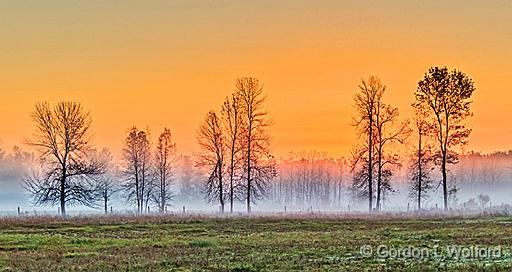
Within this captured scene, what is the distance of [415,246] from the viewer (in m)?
28.8

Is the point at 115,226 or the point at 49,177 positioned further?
the point at 49,177

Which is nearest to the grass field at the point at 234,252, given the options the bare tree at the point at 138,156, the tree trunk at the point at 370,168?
the tree trunk at the point at 370,168

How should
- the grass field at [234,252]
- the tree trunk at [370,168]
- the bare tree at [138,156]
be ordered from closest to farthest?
1. the grass field at [234,252]
2. the tree trunk at [370,168]
3. the bare tree at [138,156]

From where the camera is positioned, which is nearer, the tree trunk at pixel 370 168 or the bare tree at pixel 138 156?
the tree trunk at pixel 370 168

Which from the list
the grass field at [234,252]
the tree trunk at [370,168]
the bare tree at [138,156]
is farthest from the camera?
the bare tree at [138,156]

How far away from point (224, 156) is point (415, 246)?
1961 inches

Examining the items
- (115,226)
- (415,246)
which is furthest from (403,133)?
(415,246)

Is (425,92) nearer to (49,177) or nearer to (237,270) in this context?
Answer: (49,177)

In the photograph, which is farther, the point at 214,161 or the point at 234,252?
the point at 214,161

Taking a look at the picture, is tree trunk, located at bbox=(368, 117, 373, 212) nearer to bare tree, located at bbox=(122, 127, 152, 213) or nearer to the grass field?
the grass field

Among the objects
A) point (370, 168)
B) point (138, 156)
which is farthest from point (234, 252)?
point (138, 156)

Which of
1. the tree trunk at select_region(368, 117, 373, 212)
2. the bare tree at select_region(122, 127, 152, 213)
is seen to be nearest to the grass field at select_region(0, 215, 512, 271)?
the tree trunk at select_region(368, 117, 373, 212)

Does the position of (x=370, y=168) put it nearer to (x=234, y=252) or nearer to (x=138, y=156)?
(x=138, y=156)

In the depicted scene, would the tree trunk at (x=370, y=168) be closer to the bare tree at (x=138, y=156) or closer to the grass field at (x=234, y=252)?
the grass field at (x=234, y=252)
